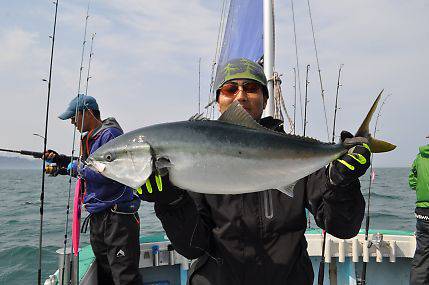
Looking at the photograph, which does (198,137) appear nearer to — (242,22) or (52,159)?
(52,159)

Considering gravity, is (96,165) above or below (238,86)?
below

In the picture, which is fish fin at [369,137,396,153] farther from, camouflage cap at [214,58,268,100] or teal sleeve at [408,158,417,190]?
teal sleeve at [408,158,417,190]

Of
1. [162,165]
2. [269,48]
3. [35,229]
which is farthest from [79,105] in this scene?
[35,229]

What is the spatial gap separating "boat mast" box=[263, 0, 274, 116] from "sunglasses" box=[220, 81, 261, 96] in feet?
8.09

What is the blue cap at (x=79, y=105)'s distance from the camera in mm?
5251

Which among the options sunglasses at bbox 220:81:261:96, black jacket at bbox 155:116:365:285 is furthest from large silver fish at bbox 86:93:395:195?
sunglasses at bbox 220:81:261:96

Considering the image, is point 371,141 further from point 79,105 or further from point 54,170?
point 54,170

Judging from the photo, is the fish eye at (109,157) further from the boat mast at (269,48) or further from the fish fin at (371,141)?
the boat mast at (269,48)

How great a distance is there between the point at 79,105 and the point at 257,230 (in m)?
3.81

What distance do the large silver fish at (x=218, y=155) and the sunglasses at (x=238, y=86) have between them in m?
0.41

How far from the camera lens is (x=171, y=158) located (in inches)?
79.6

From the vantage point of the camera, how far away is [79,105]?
17.3ft

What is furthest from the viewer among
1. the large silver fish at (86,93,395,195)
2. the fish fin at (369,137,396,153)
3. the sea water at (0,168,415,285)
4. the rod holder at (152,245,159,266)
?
the sea water at (0,168,415,285)

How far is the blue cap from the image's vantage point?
5.25 m
